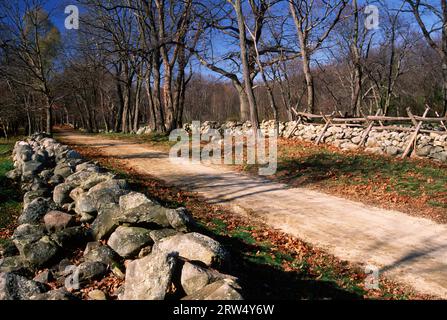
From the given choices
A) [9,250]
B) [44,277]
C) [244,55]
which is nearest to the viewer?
[44,277]

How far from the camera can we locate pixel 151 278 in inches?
164

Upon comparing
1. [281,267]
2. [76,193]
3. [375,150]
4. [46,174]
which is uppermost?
[375,150]

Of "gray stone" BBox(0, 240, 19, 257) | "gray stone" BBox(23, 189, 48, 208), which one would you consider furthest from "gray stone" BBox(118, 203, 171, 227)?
"gray stone" BBox(23, 189, 48, 208)

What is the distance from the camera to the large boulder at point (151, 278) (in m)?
4.09

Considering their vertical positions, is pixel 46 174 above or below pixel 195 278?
above

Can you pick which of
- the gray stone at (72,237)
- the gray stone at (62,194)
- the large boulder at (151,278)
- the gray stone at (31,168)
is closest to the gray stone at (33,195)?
the gray stone at (62,194)

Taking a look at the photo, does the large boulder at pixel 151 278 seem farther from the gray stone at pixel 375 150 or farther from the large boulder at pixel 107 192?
the gray stone at pixel 375 150

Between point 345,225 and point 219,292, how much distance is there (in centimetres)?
497

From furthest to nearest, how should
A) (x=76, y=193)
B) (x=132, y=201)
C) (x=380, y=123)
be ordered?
1. (x=380, y=123)
2. (x=76, y=193)
3. (x=132, y=201)

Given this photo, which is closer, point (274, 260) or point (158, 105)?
point (274, 260)

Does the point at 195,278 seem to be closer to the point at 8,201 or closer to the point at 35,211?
the point at 35,211

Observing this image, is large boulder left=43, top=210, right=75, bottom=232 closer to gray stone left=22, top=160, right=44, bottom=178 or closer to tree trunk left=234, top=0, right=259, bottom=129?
gray stone left=22, top=160, right=44, bottom=178

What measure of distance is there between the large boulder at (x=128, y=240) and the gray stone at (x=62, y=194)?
309 centimetres

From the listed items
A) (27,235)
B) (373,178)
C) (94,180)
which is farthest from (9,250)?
(373,178)
